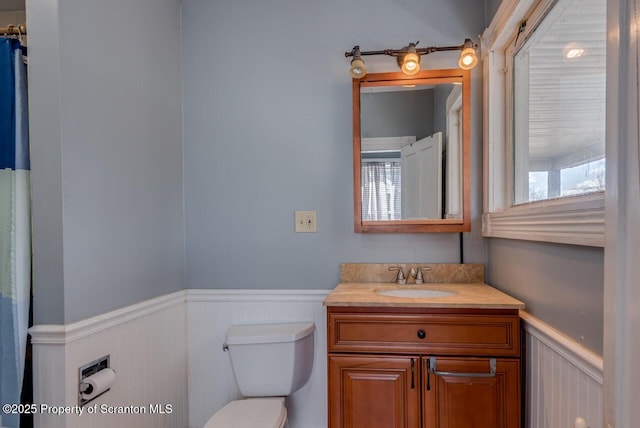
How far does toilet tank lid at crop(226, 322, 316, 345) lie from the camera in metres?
1.57

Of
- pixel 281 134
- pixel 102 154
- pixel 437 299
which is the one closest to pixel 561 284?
pixel 437 299

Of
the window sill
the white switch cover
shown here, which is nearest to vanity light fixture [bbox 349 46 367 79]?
the white switch cover

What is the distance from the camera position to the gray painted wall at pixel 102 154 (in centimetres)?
112

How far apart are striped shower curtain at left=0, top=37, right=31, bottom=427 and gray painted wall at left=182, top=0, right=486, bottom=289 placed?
81 centimetres

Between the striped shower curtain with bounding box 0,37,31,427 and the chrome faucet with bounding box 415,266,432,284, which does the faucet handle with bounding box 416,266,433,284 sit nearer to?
the chrome faucet with bounding box 415,266,432,284

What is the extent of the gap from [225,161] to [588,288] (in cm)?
169

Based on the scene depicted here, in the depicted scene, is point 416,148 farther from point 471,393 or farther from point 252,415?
point 252,415

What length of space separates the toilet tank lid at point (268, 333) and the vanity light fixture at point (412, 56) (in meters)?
1.33

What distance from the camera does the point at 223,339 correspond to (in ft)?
6.10

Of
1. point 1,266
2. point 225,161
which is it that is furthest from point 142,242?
point 225,161

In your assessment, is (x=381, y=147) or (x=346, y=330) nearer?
(x=346, y=330)

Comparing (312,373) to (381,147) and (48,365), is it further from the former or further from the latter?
(381,147)

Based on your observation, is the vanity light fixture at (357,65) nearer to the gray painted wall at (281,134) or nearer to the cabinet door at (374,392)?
the gray painted wall at (281,134)

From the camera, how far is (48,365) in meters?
1.12
